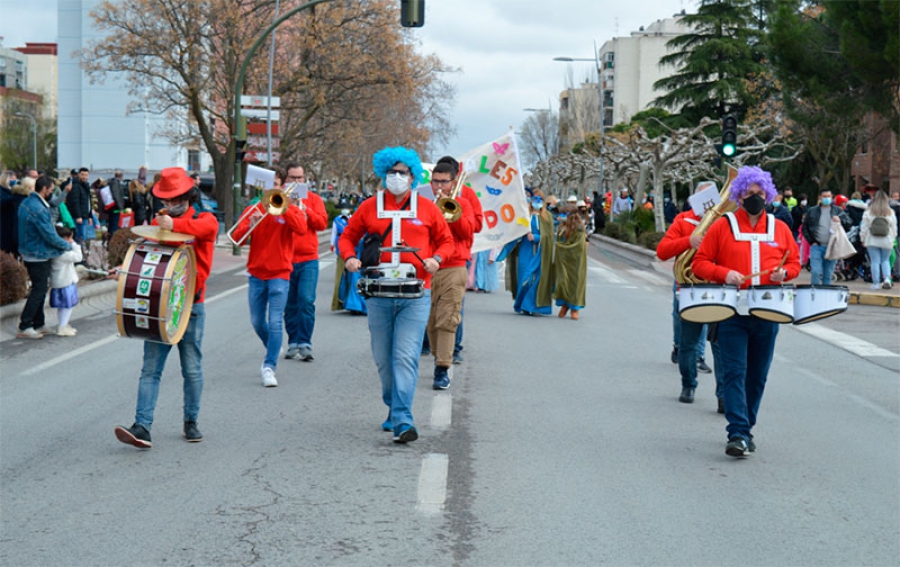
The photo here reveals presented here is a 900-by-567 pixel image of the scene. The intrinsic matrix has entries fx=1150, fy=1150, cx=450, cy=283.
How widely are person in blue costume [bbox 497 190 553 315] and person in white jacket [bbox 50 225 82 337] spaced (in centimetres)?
588

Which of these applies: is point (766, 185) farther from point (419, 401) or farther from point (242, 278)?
point (242, 278)

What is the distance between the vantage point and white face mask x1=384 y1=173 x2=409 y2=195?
7.42 metres

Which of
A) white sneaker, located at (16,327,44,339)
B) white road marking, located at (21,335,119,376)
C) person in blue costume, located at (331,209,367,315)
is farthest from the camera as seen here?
person in blue costume, located at (331,209,367,315)

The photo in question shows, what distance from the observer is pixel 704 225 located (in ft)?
27.9

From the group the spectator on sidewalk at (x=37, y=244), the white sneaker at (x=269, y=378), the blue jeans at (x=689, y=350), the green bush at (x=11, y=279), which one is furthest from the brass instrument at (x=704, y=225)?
the green bush at (x=11, y=279)

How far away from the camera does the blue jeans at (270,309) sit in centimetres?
966

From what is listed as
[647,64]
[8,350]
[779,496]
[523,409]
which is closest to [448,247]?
[523,409]

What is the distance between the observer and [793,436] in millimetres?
8156

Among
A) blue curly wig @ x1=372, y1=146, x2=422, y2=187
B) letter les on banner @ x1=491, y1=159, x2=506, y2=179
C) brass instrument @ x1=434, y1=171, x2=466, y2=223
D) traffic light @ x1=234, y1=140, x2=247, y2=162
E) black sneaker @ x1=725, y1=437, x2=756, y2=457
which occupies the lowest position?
black sneaker @ x1=725, y1=437, x2=756, y2=457

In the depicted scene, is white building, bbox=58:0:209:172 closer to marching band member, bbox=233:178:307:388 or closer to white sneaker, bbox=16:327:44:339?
white sneaker, bbox=16:327:44:339

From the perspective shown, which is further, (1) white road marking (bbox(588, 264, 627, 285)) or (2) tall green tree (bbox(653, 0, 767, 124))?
(2) tall green tree (bbox(653, 0, 767, 124))

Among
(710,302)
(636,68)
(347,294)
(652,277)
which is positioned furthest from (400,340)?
(636,68)

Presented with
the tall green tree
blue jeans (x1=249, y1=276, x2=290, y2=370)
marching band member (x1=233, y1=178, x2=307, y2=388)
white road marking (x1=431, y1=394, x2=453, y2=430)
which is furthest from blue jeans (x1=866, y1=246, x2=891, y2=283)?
the tall green tree

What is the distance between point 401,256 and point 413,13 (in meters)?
16.4
